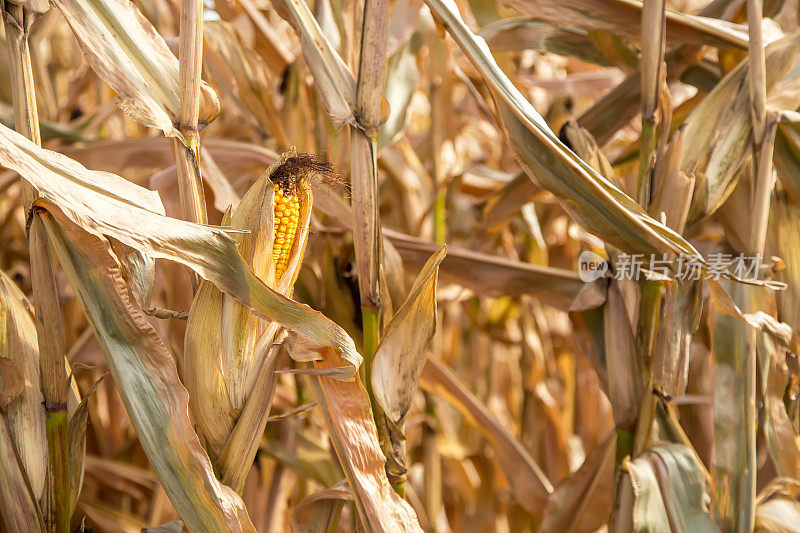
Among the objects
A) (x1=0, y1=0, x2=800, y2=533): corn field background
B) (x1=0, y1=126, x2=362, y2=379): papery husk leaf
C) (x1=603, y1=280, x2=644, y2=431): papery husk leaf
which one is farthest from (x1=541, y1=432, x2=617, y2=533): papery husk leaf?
(x1=0, y1=126, x2=362, y2=379): papery husk leaf

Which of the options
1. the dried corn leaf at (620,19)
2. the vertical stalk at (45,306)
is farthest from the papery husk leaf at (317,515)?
the dried corn leaf at (620,19)

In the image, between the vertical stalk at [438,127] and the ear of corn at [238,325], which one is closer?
the ear of corn at [238,325]

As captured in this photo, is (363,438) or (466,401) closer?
(363,438)

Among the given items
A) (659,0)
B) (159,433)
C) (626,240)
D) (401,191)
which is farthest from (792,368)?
(401,191)

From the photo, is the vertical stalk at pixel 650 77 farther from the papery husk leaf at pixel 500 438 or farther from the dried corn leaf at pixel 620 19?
the papery husk leaf at pixel 500 438

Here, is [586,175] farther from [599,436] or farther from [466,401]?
[599,436]

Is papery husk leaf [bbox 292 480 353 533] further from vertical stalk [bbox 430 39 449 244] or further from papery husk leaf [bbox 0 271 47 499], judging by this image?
vertical stalk [bbox 430 39 449 244]

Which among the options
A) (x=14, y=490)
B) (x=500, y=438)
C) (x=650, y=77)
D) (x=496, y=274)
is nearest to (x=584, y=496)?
(x=500, y=438)
